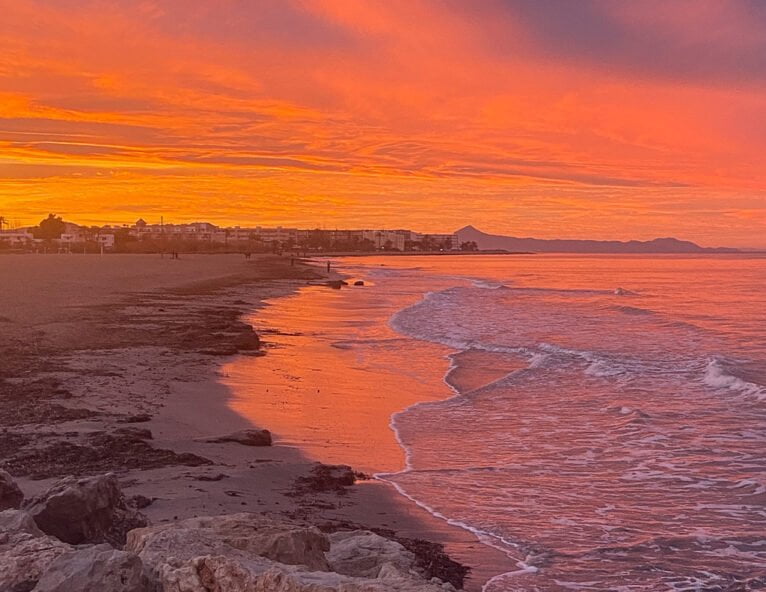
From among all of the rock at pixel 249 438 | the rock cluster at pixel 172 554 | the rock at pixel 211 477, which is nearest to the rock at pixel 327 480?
the rock at pixel 211 477

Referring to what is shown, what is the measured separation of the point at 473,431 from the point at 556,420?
1690 mm

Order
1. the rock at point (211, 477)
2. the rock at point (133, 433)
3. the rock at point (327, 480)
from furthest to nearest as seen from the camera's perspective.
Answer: the rock at point (133, 433)
the rock at point (327, 480)
the rock at point (211, 477)

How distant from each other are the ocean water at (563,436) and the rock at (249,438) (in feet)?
2.12

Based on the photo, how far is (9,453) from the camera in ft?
28.4

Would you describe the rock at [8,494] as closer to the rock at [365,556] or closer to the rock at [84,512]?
the rock at [84,512]

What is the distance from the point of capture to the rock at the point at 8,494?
6.07 meters

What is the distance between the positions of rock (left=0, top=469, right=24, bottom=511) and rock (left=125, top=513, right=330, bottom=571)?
1613 mm

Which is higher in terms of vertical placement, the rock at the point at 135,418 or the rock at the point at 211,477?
the rock at the point at 135,418

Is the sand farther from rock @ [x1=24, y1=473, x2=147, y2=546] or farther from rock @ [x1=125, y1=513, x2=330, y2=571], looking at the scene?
rock @ [x1=125, y1=513, x2=330, y2=571]

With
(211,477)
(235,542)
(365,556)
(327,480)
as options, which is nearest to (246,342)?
(327,480)

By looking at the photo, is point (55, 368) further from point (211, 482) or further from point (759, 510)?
point (759, 510)

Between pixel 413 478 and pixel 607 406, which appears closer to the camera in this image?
pixel 413 478

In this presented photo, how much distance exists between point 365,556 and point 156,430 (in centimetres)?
588

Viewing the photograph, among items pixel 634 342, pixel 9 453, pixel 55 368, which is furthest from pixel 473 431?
pixel 634 342
